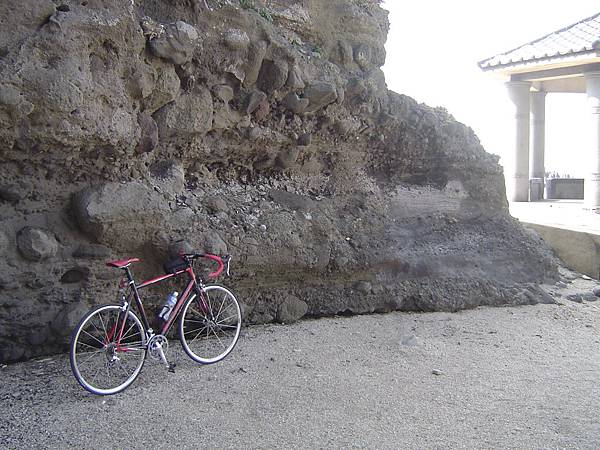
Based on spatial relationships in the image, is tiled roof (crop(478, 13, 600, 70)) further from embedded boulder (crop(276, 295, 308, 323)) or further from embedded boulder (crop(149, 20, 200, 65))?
embedded boulder (crop(149, 20, 200, 65))

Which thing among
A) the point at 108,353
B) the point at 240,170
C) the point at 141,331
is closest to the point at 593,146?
the point at 240,170

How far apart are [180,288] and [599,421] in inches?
118

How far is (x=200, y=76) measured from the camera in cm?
482

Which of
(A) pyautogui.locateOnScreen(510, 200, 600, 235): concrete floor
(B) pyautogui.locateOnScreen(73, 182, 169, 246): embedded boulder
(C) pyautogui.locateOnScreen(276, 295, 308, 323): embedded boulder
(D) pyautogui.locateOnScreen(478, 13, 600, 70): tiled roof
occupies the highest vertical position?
(D) pyautogui.locateOnScreen(478, 13, 600, 70): tiled roof

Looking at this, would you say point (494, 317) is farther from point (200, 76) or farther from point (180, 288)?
point (200, 76)

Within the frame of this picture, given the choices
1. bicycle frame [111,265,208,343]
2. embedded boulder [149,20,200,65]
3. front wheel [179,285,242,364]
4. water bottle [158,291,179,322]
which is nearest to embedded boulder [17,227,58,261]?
bicycle frame [111,265,208,343]

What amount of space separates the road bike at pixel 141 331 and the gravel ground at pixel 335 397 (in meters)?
0.12

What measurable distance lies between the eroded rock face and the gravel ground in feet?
2.00

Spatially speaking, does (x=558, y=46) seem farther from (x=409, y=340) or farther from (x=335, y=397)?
(x=335, y=397)

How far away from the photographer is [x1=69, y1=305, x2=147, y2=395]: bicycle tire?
140 inches

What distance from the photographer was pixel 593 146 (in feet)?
40.6

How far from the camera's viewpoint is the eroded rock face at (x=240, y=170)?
3.97m

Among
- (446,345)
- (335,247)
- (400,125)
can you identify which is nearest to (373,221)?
(335,247)

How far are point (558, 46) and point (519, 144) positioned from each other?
2777 millimetres
